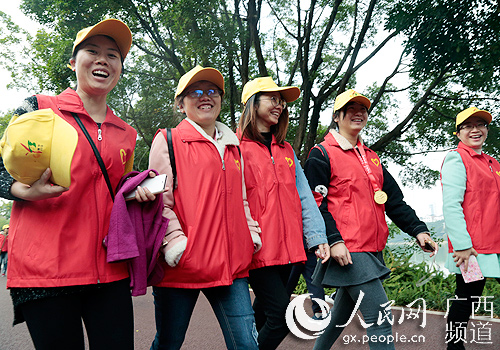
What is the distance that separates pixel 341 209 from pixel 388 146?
11.2 metres

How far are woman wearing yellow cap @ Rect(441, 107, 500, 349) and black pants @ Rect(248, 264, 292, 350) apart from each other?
163 cm

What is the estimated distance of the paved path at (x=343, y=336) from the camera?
434 centimetres

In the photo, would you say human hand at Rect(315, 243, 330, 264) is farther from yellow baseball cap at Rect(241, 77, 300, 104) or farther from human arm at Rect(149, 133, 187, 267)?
yellow baseball cap at Rect(241, 77, 300, 104)

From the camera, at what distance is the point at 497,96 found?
958 cm

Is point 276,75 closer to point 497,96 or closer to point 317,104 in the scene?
point 317,104

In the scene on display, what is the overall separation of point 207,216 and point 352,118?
1593 millimetres

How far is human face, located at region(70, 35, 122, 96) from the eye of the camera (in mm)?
2123

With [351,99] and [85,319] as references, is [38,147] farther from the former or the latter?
[351,99]

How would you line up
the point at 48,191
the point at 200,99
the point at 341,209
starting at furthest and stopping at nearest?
the point at 341,209, the point at 200,99, the point at 48,191

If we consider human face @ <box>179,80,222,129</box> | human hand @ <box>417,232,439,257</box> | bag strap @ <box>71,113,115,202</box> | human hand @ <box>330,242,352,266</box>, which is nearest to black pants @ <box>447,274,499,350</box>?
human hand @ <box>417,232,439,257</box>

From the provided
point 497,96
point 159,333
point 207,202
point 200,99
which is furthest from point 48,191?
point 497,96

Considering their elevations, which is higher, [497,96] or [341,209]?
[497,96]

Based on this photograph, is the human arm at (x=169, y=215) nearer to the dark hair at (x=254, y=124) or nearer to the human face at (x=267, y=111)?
the dark hair at (x=254, y=124)

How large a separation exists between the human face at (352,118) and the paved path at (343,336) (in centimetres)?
241
